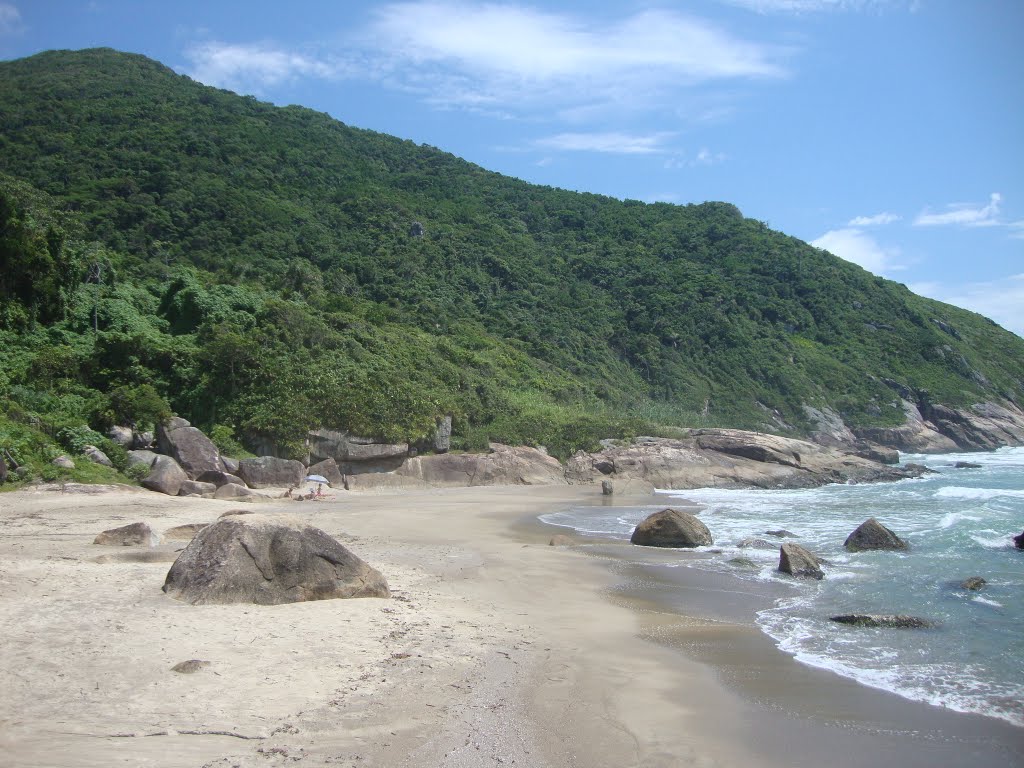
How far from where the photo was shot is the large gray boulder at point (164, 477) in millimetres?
22000

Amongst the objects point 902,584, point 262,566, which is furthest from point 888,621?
point 262,566

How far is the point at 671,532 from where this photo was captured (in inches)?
736

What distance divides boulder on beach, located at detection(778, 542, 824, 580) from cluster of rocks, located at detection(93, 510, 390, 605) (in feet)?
29.1

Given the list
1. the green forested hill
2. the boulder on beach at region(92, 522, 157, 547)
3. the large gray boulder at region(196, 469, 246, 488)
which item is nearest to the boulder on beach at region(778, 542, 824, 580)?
the boulder on beach at region(92, 522, 157, 547)

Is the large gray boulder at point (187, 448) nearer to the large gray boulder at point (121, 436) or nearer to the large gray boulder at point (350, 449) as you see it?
the large gray boulder at point (121, 436)

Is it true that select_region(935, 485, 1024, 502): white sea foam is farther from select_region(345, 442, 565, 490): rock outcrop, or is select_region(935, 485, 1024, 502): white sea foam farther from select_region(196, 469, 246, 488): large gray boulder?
select_region(196, 469, 246, 488): large gray boulder

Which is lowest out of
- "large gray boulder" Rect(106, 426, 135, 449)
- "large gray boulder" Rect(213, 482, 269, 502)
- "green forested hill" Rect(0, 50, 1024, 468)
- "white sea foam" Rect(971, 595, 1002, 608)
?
"white sea foam" Rect(971, 595, 1002, 608)

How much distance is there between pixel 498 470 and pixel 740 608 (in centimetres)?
2378

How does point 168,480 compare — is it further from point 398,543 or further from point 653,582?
point 653,582

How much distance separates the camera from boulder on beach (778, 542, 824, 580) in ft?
49.2

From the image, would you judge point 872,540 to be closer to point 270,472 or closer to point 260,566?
point 260,566

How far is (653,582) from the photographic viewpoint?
14.4 meters

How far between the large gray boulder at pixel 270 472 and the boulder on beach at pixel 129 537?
13816 mm

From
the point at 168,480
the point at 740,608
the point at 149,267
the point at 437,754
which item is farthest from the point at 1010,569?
the point at 149,267
